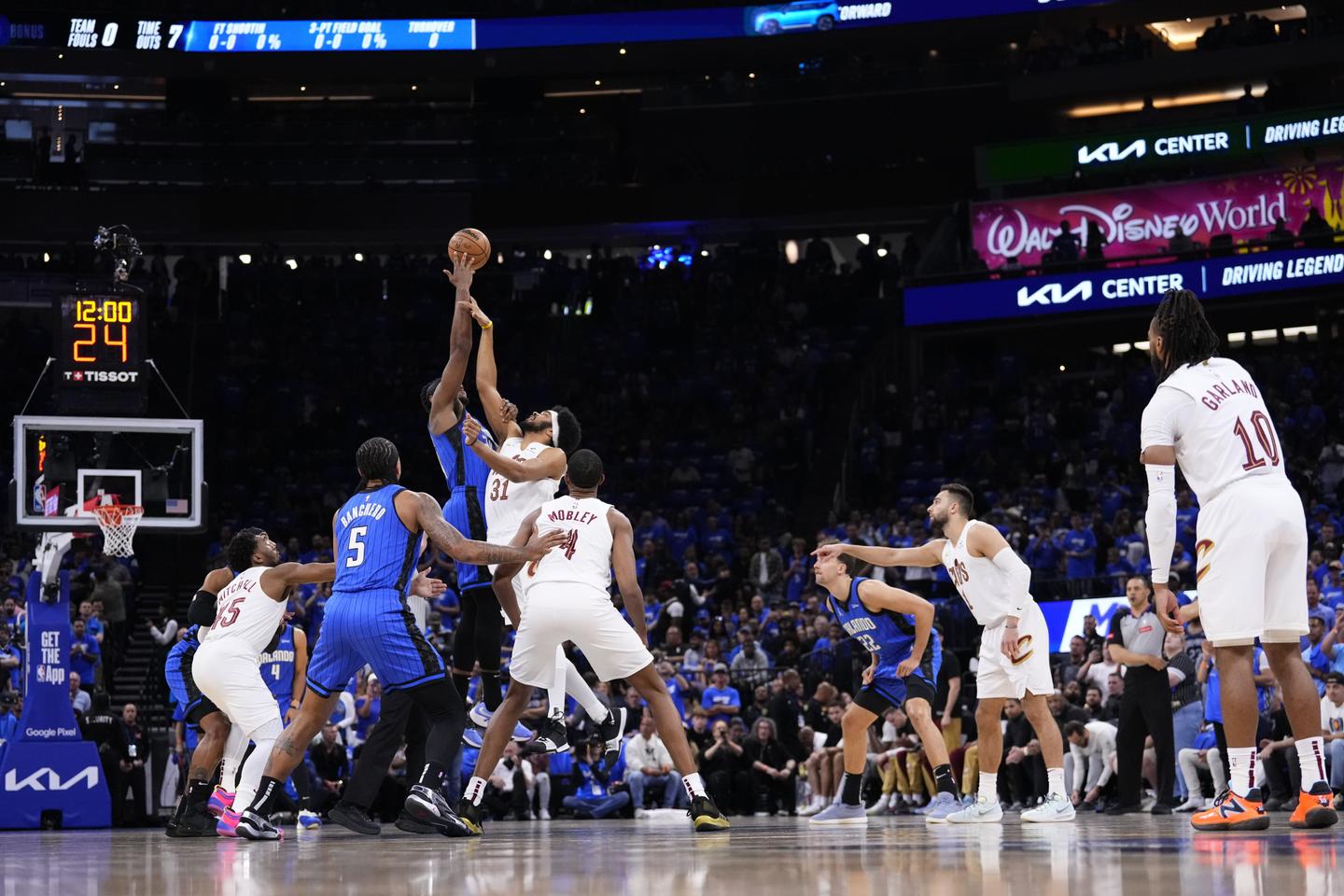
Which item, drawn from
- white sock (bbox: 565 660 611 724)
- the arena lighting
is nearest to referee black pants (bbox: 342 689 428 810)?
white sock (bbox: 565 660 611 724)

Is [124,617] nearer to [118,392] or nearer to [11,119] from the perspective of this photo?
[118,392]

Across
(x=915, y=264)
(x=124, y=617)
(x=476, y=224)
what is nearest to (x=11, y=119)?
(x=476, y=224)

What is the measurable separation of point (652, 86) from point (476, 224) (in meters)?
5.46

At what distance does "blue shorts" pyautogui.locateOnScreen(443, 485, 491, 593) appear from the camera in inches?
448

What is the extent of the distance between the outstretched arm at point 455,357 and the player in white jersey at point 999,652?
10.1ft

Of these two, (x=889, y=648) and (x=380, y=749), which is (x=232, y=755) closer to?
(x=380, y=749)

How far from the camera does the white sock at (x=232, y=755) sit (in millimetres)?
12641

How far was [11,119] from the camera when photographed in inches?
1501

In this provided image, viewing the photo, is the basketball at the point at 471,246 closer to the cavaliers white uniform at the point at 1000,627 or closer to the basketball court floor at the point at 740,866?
the basketball court floor at the point at 740,866

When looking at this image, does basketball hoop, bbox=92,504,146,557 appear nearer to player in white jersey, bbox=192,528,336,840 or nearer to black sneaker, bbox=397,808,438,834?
player in white jersey, bbox=192,528,336,840

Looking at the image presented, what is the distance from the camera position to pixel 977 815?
11.4 m

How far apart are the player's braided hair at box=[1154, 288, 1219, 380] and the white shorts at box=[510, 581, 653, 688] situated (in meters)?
3.44

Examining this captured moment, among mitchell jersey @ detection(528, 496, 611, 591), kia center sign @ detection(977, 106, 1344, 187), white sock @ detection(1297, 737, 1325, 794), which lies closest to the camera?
white sock @ detection(1297, 737, 1325, 794)

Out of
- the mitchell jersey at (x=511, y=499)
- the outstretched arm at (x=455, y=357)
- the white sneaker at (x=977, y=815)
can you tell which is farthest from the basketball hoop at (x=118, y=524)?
the white sneaker at (x=977, y=815)
